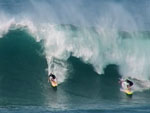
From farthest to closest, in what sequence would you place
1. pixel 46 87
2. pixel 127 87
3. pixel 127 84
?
pixel 127 84 < pixel 127 87 < pixel 46 87

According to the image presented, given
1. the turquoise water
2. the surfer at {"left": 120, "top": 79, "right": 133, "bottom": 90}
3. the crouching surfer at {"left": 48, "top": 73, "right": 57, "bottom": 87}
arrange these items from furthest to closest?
the surfer at {"left": 120, "top": 79, "right": 133, "bottom": 90} < the crouching surfer at {"left": 48, "top": 73, "right": 57, "bottom": 87} < the turquoise water

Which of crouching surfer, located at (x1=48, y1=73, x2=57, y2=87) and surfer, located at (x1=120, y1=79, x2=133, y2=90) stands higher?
surfer, located at (x1=120, y1=79, x2=133, y2=90)

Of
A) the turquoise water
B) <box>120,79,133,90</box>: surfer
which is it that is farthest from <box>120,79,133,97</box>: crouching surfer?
the turquoise water

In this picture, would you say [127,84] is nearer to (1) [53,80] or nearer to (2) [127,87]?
(2) [127,87]

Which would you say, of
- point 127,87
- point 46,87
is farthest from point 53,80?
point 127,87

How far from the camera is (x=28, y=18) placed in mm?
30812

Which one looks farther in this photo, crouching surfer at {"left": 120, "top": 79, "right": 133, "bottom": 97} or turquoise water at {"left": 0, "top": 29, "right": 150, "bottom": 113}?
crouching surfer at {"left": 120, "top": 79, "right": 133, "bottom": 97}

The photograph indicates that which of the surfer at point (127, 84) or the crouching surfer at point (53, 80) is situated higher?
the surfer at point (127, 84)

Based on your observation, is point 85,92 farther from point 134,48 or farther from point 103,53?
point 134,48

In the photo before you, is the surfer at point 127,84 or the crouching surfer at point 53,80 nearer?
the crouching surfer at point 53,80

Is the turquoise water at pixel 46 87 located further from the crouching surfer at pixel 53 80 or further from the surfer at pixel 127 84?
the surfer at pixel 127 84

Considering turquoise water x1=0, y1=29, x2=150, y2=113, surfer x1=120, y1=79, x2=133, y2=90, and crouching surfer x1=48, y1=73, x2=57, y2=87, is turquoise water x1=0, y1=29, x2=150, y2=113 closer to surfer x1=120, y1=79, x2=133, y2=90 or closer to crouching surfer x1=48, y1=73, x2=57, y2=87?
crouching surfer x1=48, y1=73, x2=57, y2=87

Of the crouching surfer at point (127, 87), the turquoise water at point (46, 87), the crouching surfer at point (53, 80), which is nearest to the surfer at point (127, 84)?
the crouching surfer at point (127, 87)

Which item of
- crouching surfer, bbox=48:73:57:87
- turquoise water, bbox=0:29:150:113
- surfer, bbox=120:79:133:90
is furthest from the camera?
surfer, bbox=120:79:133:90
